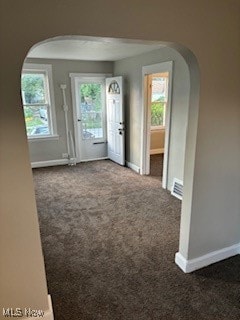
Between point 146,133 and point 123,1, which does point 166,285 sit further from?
point 146,133

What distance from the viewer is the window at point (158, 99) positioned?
6.00m

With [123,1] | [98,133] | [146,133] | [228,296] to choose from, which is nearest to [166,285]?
[228,296]

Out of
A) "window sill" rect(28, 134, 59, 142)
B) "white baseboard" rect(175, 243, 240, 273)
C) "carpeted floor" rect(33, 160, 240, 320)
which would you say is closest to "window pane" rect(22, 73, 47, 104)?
"window sill" rect(28, 134, 59, 142)

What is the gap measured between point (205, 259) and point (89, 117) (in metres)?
4.24

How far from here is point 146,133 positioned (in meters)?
4.54

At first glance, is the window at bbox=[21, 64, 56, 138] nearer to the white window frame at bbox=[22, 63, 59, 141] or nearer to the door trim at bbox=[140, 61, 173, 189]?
the white window frame at bbox=[22, 63, 59, 141]

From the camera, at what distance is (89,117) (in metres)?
5.65

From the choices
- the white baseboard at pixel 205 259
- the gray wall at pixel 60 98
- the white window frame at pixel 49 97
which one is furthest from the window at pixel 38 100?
the white baseboard at pixel 205 259

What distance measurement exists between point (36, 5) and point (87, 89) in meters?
4.33

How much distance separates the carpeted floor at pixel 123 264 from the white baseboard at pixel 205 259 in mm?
55

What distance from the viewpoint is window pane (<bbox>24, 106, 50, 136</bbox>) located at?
507cm

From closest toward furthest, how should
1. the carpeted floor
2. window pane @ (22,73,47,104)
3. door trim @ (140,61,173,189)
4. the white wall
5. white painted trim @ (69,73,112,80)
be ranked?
the white wall → the carpeted floor → door trim @ (140,61,173,189) → window pane @ (22,73,47,104) → white painted trim @ (69,73,112,80)

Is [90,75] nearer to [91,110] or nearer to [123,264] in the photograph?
[91,110]

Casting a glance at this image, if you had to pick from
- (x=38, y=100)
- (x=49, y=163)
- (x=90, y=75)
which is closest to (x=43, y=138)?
(x=49, y=163)
